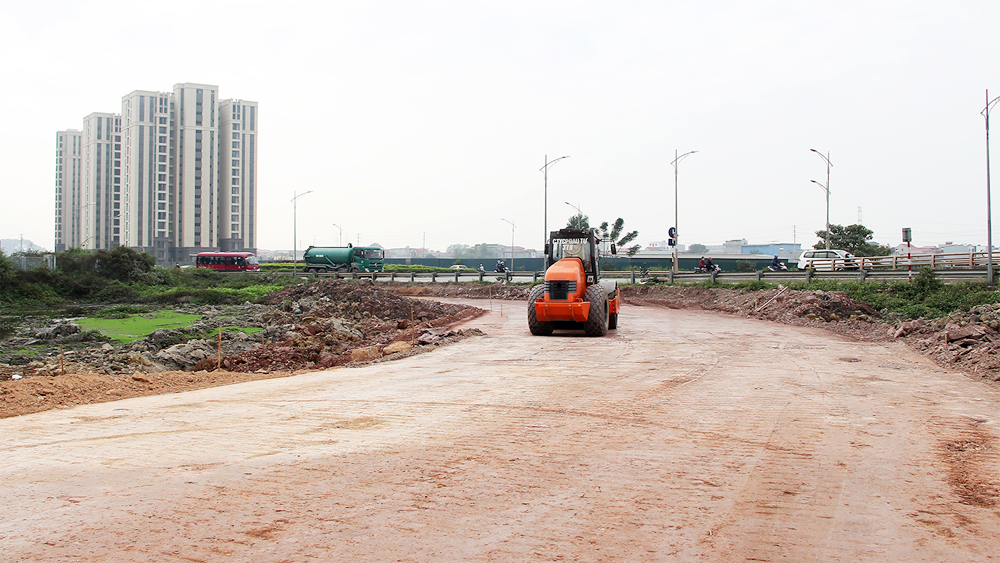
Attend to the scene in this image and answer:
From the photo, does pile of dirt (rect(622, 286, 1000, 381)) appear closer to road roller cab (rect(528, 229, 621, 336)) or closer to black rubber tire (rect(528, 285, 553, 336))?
road roller cab (rect(528, 229, 621, 336))

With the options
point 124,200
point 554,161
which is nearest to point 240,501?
point 554,161

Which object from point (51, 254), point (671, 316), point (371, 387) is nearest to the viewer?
point (371, 387)

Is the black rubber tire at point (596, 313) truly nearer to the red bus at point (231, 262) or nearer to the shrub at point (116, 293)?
the shrub at point (116, 293)

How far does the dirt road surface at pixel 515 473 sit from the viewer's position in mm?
4797

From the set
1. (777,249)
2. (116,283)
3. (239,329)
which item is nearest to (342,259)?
(116,283)

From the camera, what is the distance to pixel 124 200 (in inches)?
5034

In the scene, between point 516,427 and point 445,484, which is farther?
point 516,427

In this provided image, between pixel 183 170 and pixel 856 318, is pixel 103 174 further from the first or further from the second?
pixel 856 318

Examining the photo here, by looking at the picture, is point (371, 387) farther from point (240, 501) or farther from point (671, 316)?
point (671, 316)

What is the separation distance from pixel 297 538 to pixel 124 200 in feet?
468

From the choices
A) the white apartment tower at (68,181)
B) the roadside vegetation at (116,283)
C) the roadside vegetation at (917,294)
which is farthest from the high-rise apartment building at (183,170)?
the roadside vegetation at (917,294)

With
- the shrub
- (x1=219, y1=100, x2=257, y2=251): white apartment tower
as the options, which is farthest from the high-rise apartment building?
the shrub

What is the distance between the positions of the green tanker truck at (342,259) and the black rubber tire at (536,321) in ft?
147

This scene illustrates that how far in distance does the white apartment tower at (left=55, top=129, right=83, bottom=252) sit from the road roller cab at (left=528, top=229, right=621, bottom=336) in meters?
174
